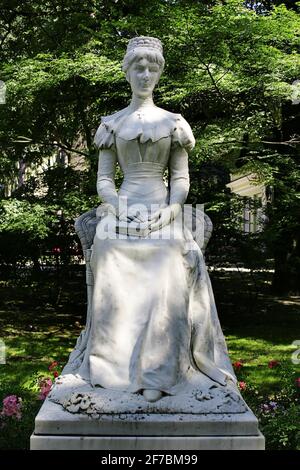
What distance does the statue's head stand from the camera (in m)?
3.95

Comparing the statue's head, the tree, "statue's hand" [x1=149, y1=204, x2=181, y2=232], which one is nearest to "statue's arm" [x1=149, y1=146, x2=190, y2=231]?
"statue's hand" [x1=149, y1=204, x2=181, y2=232]

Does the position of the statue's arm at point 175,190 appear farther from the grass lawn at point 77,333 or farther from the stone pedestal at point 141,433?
the grass lawn at point 77,333

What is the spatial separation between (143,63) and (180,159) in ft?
2.27

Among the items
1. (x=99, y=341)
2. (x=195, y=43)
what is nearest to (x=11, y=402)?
(x=99, y=341)

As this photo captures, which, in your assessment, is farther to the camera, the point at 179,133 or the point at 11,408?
the point at 11,408

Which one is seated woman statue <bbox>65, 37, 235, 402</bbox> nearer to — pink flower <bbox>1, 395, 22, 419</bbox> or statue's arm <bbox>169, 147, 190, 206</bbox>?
statue's arm <bbox>169, 147, 190, 206</bbox>

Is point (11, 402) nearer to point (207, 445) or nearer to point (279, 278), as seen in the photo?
point (207, 445)

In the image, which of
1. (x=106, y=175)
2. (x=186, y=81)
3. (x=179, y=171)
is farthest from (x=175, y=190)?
(x=186, y=81)

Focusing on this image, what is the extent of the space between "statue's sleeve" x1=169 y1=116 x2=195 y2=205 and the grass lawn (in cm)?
173

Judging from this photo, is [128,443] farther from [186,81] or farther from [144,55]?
[186,81]

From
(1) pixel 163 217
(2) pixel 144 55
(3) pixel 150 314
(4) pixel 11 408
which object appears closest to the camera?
(3) pixel 150 314

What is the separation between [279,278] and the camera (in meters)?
10.7

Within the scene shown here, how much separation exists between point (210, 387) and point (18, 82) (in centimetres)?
544

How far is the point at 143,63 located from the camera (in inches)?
156
